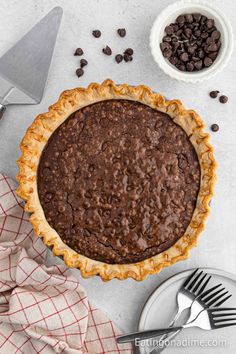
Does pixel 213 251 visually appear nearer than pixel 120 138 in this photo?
No

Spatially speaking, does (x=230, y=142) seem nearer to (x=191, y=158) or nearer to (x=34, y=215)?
(x=191, y=158)

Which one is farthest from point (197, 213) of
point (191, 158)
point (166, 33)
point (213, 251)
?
point (166, 33)

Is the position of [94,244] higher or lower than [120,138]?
lower

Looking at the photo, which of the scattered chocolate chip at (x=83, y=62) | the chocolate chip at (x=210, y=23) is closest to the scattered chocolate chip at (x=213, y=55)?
the chocolate chip at (x=210, y=23)

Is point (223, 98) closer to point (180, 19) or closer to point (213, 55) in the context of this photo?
point (213, 55)

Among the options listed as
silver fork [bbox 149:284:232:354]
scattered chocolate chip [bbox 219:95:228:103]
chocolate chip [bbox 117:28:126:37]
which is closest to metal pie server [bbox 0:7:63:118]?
chocolate chip [bbox 117:28:126:37]

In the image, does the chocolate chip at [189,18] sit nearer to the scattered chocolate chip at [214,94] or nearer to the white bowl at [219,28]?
the white bowl at [219,28]

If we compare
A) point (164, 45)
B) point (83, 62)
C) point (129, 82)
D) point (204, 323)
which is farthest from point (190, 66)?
point (204, 323)
